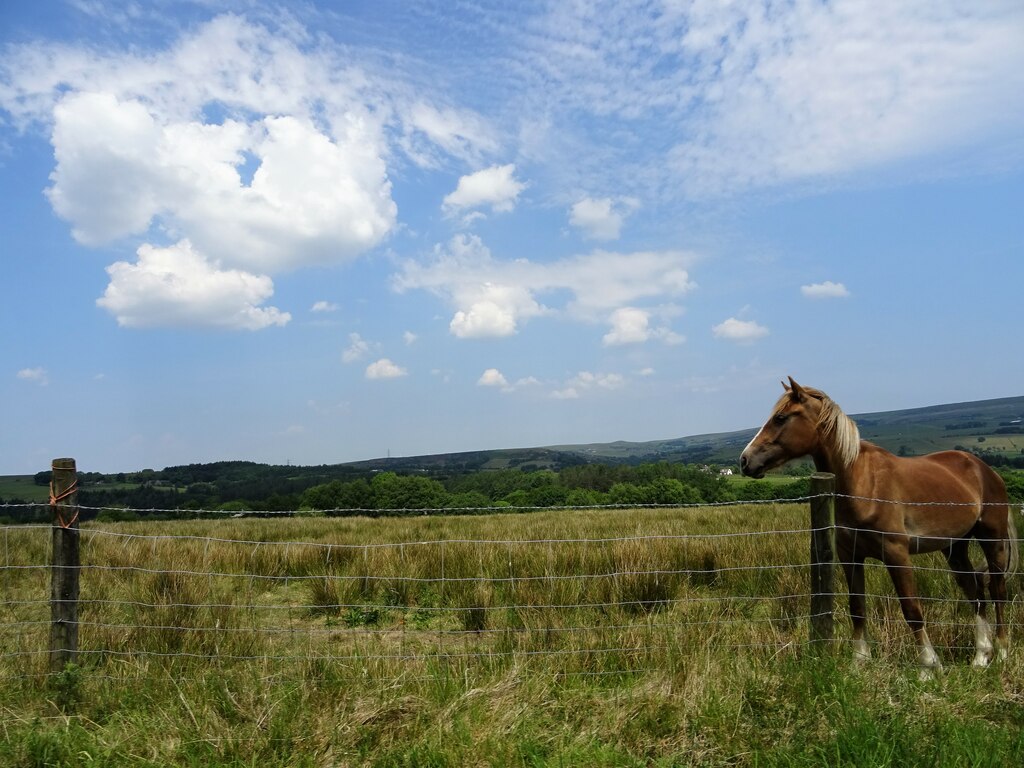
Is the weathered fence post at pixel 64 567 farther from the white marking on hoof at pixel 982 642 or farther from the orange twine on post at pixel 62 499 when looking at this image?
the white marking on hoof at pixel 982 642

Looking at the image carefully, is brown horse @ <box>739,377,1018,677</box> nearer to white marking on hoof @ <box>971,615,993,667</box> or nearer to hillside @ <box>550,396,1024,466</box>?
white marking on hoof @ <box>971,615,993,667</box>

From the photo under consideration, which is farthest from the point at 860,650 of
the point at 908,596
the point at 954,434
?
the point at 954,434

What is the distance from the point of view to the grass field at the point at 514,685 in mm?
2893

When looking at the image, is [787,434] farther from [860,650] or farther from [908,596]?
[860,650]

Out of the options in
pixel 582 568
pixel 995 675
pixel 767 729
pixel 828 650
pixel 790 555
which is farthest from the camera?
pixel 790 555

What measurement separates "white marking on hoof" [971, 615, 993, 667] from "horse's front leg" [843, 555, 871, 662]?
70 centimetres

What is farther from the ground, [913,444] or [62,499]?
[62,499]

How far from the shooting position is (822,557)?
168 inches

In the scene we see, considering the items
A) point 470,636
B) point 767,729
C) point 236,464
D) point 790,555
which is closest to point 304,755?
point 767,729

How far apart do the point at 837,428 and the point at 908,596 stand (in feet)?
4.12

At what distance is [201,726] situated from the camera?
3.08m

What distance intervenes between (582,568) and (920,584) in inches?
126

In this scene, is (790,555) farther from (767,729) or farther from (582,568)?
(767,729)

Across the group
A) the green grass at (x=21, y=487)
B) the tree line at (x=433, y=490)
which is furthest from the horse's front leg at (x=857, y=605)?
the green grass at (x=21, y=487)
